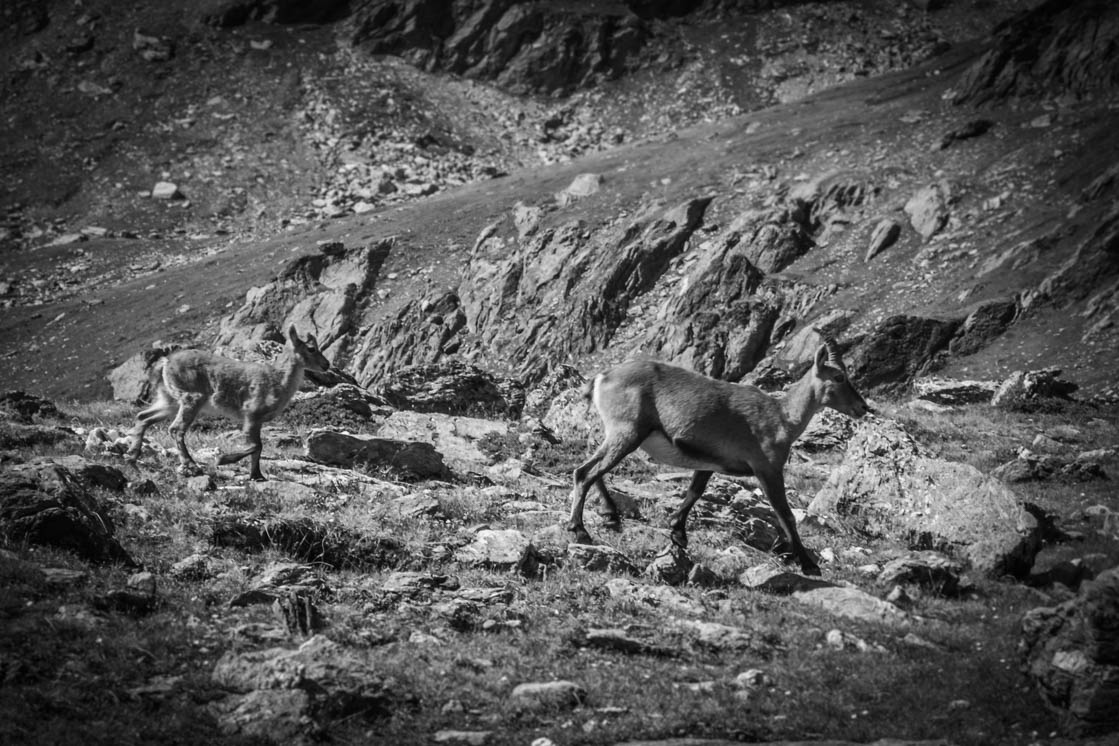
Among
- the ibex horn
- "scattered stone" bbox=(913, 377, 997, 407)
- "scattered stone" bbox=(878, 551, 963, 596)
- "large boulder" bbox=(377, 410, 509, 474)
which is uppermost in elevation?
the ibex horn

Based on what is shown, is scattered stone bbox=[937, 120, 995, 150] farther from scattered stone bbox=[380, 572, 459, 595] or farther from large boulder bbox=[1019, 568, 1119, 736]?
scattered stone bbox=[380, 572, 459, 595]

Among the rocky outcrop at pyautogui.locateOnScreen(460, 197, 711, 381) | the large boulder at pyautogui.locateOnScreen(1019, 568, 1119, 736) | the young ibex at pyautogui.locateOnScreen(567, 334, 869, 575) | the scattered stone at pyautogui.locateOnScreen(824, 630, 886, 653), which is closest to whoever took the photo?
the large boulder at pyautogui.locateOnScreen(1019, 568, 1119, 736)

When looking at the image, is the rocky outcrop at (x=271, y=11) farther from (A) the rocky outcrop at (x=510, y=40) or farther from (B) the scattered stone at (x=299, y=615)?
(B) the scattered stone at (x=299, y=615)

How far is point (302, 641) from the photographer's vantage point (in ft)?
32.3

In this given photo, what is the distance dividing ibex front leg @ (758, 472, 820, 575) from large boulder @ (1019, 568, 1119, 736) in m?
4.15

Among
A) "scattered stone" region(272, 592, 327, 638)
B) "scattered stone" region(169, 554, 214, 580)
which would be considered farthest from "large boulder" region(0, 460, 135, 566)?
"scattered stone" region(272, 592, 327, 638)

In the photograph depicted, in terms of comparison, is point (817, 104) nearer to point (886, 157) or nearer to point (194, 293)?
point (886, 157)

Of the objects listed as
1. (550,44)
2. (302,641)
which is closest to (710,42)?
(550,44)

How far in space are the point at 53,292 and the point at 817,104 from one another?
2047 inches

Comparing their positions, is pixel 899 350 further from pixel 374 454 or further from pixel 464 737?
pixel 464 737

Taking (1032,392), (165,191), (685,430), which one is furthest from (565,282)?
(685,430)

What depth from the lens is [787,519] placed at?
560 inches

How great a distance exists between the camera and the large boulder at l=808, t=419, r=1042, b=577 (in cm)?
1416

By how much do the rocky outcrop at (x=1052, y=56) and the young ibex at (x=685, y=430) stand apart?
50.8 m
